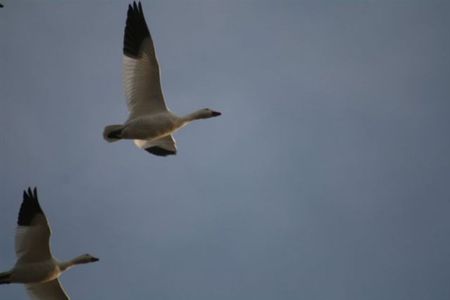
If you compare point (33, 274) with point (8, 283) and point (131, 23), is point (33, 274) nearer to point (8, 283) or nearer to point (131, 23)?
point (8, 283)

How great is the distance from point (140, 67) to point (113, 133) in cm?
147

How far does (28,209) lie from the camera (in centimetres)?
1711

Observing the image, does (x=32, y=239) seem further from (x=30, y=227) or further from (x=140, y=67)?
(x=140, y=67)

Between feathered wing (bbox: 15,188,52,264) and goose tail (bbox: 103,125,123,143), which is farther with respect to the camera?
goose tail (bbox: 103,125,123,143)

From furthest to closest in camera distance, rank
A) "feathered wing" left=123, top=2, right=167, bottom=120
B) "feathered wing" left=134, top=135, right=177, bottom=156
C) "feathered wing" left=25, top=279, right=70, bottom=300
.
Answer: "feathered wing" left=134, top=135, right=177, bottom=156 < "feathered wing" left=25, top=279, right=70, bottom=300 < "feathered wing" left=123, top=2, right=167, bottom=120

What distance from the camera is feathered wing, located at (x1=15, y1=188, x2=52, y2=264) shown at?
17.1m

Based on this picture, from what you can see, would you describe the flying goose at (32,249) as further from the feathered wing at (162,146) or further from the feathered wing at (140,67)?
the feathered wing at (162,146)

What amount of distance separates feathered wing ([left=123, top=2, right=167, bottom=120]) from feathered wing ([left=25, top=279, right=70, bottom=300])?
387 centimetres

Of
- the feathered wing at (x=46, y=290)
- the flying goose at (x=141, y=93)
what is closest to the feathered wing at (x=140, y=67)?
the flying goose at (x=141, y=93)

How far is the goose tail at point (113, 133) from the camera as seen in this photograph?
1777 centimetres

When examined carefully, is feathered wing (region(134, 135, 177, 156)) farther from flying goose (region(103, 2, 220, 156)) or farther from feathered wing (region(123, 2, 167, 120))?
feathered wing (region(123, 2, 167, 120))

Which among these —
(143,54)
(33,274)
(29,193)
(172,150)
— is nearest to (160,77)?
(143,54)

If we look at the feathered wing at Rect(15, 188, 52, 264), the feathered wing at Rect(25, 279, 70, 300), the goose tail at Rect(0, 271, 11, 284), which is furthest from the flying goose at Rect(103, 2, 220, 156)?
the goose tail at Rect(0, 271, 11, 284)

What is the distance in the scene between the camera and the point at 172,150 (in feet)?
63.2
